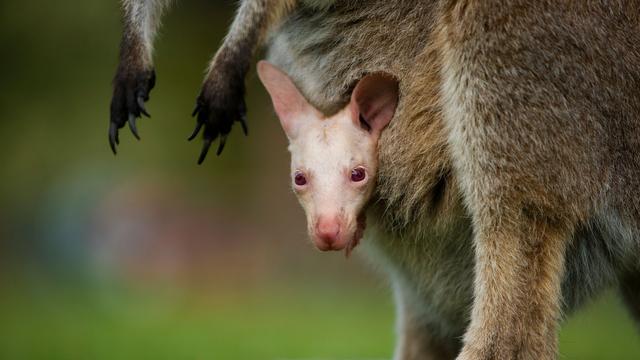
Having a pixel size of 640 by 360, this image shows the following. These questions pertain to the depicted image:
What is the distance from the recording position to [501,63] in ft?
16.3

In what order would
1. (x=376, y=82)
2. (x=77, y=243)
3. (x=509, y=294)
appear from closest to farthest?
(x=509, y=294) < (x=376, y=82) < (x=77, y=243)

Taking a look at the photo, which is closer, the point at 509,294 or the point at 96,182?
the point at 509,294

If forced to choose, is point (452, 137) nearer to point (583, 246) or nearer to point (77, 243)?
point (583, 246)

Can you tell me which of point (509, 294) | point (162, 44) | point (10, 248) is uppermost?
point (509, 294)

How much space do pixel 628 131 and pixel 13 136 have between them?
45.4 ft

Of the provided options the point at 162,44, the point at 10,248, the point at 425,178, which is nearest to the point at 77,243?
the point at 10,248

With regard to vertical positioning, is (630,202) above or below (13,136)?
above

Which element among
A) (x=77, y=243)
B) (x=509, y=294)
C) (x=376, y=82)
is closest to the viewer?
(x=509, y=294)

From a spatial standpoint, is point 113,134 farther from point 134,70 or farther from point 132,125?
point 134,70

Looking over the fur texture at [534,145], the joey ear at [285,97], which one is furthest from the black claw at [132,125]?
the fur texture at [534,145]

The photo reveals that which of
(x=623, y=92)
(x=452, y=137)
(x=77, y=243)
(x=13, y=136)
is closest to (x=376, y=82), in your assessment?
(x=452, y=137)

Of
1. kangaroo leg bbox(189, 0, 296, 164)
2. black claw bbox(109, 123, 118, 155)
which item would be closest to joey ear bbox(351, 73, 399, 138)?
kangaroo leg bbox(189, 0, 296, 164)

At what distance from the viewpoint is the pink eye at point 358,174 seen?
5.16 meters

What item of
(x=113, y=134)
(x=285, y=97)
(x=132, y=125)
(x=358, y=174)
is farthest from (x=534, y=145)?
(x=113, y=134)
